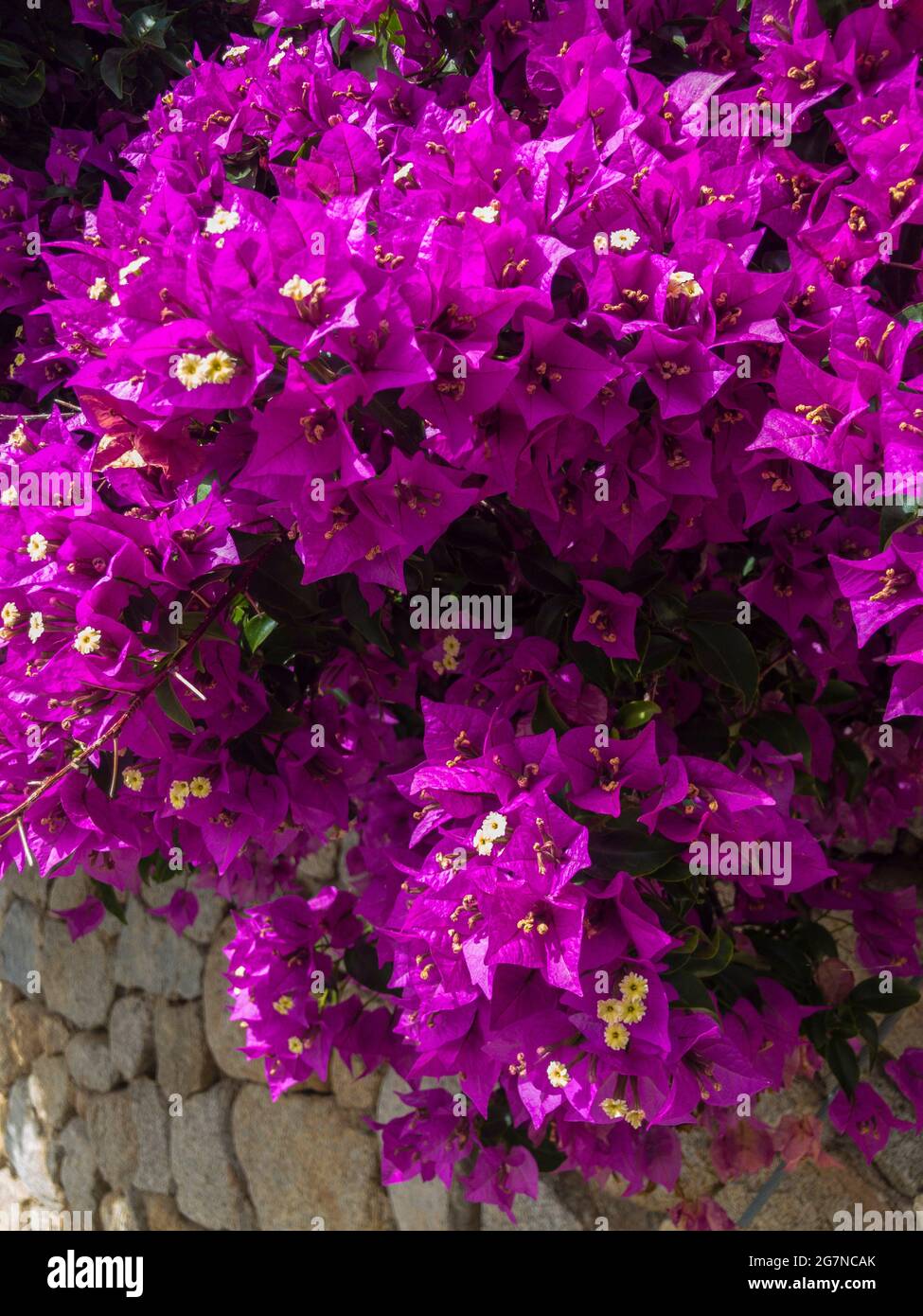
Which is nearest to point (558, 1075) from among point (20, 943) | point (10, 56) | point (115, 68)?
point (115, 68)

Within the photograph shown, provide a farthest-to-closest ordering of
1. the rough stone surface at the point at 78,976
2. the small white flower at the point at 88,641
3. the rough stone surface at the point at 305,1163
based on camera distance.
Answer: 1. the rough stone surface at the point at 78,976
2. the rough stone surface at the point at 305,1163
3. the small white flower at the point at 88,641

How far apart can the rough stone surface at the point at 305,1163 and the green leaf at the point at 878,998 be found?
45.1 inches

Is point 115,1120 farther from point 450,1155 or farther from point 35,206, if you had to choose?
point 35,206

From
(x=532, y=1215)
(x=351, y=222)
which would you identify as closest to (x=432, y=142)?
(x=351, y=222)

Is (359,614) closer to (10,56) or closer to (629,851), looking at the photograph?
(629,851)

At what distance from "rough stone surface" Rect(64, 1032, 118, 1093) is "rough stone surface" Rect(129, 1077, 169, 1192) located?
0.11 m

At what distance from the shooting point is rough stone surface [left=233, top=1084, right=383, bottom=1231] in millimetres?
2152

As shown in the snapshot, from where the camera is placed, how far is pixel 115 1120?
2.58 m

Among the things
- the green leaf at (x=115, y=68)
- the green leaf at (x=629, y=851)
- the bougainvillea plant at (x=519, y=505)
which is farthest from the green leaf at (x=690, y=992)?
the green leaf at (x=115, y=68)

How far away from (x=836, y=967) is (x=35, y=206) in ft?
4.74

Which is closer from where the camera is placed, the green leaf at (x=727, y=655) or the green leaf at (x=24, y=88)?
the green leaf at (x=727, y=655)

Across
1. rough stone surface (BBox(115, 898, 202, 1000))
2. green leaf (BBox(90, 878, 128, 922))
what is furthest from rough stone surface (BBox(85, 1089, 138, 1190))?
green leaf (BBox(90, 878, 128, 922))

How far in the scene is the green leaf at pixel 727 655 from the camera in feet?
3.45

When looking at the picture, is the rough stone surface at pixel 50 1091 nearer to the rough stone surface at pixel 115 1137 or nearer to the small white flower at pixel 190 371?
the rough stone surface at pixel 115 1137
